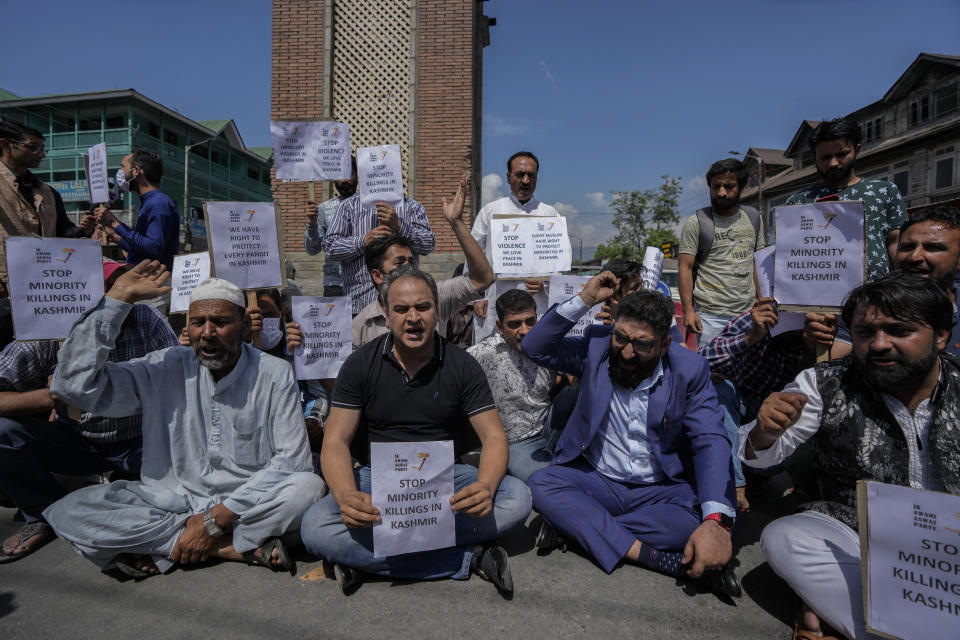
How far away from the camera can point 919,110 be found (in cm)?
2894

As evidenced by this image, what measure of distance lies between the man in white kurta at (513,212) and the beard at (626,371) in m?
1.60

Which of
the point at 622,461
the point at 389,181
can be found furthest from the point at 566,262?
the point at 622,461

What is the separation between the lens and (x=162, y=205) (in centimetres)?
436

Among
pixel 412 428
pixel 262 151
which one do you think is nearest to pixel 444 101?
pixel 412 428

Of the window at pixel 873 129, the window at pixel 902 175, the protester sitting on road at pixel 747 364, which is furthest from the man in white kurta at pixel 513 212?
the window at pixel 873 129

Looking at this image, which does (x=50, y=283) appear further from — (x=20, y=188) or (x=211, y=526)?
(x=20, y=188)

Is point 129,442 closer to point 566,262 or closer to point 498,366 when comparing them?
point 498,366

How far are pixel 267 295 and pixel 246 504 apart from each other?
1900 mm

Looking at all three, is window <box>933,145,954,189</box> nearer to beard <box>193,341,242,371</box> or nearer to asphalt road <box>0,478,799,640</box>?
asphalt road <box>0,478,799,640</box>

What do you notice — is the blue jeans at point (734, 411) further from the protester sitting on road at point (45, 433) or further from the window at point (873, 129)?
the window at point (873, 129)

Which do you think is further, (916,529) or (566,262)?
(566,262)

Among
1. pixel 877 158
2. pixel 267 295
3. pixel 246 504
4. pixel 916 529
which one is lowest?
pixel 246 504

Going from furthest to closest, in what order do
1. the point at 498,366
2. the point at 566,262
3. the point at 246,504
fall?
1. the point at 566,262
2. the point at 498,366
3. the point at 246,504

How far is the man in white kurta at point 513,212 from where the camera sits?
15.2 ft
